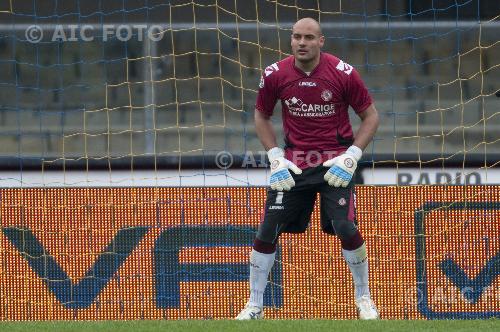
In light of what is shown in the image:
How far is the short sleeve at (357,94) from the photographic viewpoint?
8.66m

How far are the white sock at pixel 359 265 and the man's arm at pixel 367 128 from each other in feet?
2.04

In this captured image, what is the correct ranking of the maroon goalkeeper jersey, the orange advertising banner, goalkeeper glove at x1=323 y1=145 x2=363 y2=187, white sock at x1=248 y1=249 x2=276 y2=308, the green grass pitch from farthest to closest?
the orange advertising banner < white sock at x1=248 y1=249 x2=276 y2=308 < the maroon goalkeeper jersey < goalkeeper glove at x1=323 y1=145 x2=363 y2=187 < the green grass pitch

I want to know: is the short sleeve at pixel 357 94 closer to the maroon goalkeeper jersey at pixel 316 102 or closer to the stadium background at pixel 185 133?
the maroon goalkeeper jersey at pixel 316 102

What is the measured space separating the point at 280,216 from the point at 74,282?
89.6 inches

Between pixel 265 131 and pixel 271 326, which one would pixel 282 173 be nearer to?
pixel 265 131

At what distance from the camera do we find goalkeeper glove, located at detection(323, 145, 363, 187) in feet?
28.0

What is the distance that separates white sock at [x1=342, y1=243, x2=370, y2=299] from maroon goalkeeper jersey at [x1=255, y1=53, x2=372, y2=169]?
0.59m

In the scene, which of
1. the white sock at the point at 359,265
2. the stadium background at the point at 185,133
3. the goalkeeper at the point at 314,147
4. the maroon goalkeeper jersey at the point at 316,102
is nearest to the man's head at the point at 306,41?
the goalkeeper at the point at 314,147

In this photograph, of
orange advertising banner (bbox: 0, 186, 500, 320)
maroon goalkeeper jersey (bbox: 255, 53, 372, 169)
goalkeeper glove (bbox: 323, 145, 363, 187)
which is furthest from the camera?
orange advertising banner (bbox: 0, 186, 500, 320)

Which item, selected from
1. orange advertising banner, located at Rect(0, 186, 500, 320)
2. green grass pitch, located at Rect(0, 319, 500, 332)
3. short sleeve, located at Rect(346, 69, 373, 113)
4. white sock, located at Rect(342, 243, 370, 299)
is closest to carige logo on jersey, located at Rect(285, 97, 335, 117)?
short sleeve, located at Rect(346, 69, 373, 113)

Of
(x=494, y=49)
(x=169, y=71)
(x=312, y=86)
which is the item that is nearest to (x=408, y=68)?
(x=494, y=49)

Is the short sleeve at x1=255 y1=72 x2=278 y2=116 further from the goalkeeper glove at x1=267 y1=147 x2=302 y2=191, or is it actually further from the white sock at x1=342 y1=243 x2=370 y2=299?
the white sock at x1=342 y1=243 x2=370 y2=299

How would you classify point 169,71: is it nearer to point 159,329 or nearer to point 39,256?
point 39,256

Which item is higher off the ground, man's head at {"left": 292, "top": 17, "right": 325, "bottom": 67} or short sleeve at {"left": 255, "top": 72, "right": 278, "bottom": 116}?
man's head at {"left": 292, "top": 17, "right": 325, "bottom": 67}
